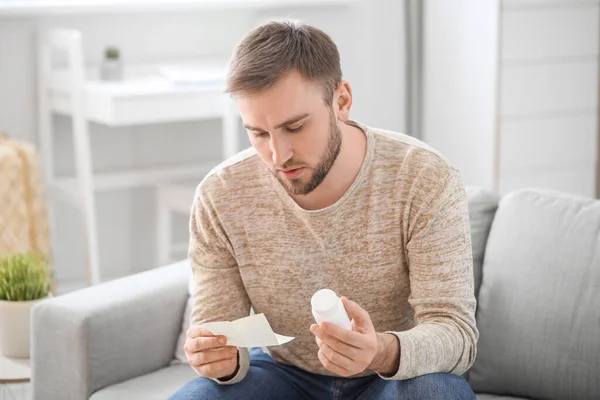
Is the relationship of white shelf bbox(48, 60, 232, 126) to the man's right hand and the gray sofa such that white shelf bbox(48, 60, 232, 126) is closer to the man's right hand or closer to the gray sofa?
the gray sofa

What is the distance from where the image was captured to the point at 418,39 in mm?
3908

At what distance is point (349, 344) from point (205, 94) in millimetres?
1928

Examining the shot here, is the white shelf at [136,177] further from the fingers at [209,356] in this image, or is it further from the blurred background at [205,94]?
the fingers at [209,356]

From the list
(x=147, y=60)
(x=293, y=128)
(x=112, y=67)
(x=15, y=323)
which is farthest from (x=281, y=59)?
(x=147, y=60)

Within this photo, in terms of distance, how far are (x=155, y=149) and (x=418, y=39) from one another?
1.07m

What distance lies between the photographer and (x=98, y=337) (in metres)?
2.01

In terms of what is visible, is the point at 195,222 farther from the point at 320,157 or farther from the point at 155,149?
the point at 155,149

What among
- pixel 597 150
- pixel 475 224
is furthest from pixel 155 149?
pixel 475 224

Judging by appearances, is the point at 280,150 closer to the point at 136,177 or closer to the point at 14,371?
the point at 14,371

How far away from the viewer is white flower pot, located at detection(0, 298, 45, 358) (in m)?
2.20

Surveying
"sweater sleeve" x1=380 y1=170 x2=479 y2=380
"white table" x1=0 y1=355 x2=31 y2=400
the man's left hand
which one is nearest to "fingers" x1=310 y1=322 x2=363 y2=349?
the man's left hand

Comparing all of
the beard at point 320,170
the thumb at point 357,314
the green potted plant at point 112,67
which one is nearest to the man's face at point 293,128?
the beard at point 320,170

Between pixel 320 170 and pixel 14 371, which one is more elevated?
pixel 320 170

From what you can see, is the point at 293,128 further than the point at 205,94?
No
